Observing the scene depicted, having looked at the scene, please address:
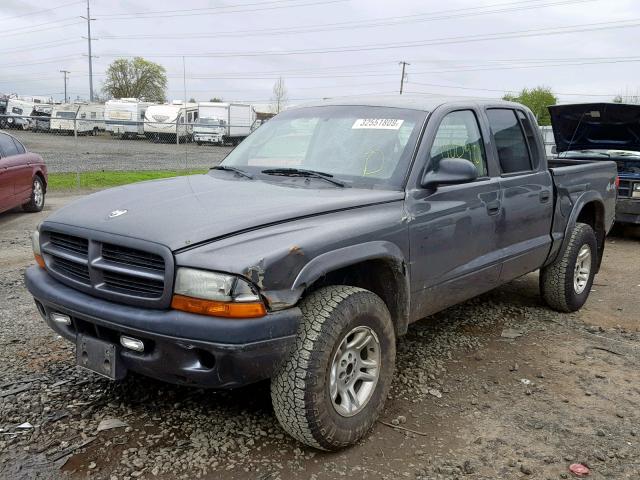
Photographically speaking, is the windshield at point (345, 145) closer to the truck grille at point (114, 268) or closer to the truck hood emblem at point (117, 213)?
the truck hood emblem at point (117, 213)

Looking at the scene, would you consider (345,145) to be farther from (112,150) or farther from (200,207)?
(112,150)

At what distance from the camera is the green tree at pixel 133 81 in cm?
7781

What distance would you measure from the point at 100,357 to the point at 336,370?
1149 mm

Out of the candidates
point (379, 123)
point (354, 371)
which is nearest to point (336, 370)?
point (354, 371)

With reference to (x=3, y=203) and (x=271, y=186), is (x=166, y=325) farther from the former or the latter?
(x=3, y=203)

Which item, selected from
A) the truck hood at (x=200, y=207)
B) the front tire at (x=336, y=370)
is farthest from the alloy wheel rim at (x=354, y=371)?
the truck hood at (x=200, y=207)

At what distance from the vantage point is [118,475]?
280 centimetres

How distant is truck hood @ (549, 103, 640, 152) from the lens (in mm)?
8680

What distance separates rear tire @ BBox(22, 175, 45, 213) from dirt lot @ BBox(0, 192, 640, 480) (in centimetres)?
622

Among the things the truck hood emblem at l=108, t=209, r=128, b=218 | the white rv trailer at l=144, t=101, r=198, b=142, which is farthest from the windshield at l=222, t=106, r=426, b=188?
the white rv trailer at l=144, t=101, r=198, b=142

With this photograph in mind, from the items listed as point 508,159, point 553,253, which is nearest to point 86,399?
point 508,159

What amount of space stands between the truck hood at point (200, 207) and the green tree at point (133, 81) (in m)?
78.8

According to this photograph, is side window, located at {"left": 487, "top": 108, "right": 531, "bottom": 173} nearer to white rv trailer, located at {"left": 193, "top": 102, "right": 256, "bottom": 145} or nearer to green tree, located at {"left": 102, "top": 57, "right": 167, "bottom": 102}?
white rv trailer, located at {"left": 193, "top": 102, "right": 256, "bottom": 145}

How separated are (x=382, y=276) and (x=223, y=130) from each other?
1288 inches
